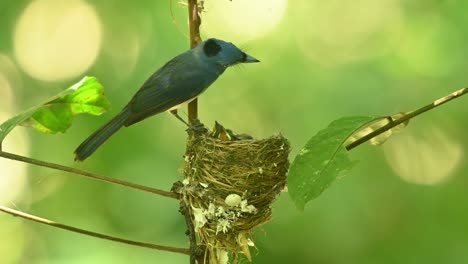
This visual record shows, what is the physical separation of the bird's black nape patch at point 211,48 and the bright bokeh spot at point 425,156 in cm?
177

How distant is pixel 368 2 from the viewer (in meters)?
4.32

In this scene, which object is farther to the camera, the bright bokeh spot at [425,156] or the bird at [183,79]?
the bright bokeh spot at [425,156]

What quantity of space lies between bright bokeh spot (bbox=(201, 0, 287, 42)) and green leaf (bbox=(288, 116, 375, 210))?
231cm

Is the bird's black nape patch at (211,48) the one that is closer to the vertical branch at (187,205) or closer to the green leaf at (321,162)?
the vertical branch at (187,205)

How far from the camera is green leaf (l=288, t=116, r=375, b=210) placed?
157cm

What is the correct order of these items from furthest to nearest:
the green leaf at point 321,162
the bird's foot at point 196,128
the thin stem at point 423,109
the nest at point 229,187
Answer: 1. the bird's foot at point 196,128
2. the nest at point 229,187
3. the green leaf at point 321,162
4. the thin stem at point 423,109

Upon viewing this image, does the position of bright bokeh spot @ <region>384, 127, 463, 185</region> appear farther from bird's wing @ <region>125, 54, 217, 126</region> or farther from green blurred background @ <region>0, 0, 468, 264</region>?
bird's wing @ <region>125, 54, 217, 126</region>

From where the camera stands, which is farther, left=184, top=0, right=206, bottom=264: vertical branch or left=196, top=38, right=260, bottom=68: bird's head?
left=196, top=38, right=260, bottom=68: bird's head

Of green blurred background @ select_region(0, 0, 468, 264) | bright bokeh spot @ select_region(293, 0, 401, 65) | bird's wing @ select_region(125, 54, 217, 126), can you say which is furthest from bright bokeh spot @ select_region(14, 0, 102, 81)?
bird's wing @ select_region(125, 54, 217, 126)

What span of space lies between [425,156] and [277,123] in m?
0.91

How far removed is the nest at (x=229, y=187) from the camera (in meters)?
2.20

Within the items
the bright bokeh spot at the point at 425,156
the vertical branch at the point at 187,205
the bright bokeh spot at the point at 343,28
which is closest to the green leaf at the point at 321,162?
the vertical branch at the point at 187,205

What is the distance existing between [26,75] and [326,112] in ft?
5.50

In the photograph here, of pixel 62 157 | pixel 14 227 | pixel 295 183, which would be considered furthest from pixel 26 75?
pixel 295 183
